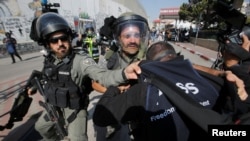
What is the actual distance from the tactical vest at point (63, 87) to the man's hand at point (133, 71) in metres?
0.76

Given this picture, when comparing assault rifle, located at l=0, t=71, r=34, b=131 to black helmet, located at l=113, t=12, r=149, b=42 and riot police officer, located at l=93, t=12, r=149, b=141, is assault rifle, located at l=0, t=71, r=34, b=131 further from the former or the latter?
black helmet, located at l=113, t=12, r=149, b=42

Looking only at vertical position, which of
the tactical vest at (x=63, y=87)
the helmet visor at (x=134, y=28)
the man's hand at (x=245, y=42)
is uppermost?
the helmet visor at (x=134, y=28)

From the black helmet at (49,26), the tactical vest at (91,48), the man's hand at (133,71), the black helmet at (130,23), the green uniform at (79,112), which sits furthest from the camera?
the tactical vest at (91,48)

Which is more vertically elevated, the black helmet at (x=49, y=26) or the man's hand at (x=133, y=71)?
the black helmet at (x=49, y=26)

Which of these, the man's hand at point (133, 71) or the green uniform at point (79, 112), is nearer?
the man's hand at point (133, 71)

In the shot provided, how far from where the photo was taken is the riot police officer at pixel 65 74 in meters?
2.01

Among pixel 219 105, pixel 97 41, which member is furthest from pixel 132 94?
pixel 97 41

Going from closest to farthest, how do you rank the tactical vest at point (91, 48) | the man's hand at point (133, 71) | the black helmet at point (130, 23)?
the man's hand at point (133, 71), the black helmet at point (130, 23), the tactical vest at point (91, 48)

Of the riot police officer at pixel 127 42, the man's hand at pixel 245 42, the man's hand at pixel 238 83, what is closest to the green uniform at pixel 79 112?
the riot police officer at pixel 127 42

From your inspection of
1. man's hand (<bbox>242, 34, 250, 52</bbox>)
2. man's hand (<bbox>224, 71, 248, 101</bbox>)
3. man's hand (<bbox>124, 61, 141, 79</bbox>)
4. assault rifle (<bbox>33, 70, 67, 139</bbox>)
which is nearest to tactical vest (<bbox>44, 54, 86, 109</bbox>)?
assault rifle (<bbox>33, 70, 67, 139</bbox>)

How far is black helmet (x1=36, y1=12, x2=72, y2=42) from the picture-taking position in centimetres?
207

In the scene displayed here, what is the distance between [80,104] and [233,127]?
1354mm

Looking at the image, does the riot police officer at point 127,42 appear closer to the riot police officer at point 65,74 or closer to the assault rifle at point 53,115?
the riot police officer at point 65,74

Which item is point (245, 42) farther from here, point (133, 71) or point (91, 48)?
point (91, 48)
